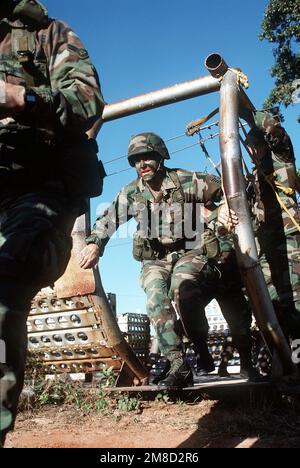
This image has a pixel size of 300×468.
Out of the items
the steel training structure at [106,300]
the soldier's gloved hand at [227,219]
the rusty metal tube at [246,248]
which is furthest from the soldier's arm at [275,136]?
the soldier's gloved hand at [227,219]

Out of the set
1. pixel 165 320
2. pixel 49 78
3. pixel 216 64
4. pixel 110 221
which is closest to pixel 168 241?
pixel 110 221

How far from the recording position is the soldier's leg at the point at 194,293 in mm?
3904

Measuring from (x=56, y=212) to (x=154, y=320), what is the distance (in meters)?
2.30

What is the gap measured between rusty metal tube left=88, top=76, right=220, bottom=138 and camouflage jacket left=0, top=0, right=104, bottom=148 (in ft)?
7.12

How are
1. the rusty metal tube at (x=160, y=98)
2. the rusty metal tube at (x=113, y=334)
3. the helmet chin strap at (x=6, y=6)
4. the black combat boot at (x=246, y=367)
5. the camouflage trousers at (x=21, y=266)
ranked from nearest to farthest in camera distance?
the camouflage trousers at (x=21, y=266) → the helmet chin strap at (x=6, y=6) → the rusty metal tube at (x=160, y=98) → the black combat boot at (x=246, y=367) → the rusty metal tube at (x=113, y=334)

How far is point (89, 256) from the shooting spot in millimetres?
4035

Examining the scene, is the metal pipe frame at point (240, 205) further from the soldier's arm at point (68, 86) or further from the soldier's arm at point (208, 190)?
the soldier's arm at point (68, 86)

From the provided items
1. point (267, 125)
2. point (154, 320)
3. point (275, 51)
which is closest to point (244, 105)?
point (267, 125)

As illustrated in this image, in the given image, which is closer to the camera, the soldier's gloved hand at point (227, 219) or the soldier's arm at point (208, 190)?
the soldier's gloved hand at point (227, 219)

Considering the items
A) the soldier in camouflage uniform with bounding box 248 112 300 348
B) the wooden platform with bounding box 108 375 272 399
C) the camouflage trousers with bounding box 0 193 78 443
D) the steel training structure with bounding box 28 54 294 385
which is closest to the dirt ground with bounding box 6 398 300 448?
the wooden platform with bounding box 108 375 272 399

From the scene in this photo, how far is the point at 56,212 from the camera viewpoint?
6.02 feet

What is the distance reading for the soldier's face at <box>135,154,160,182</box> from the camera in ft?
14.7

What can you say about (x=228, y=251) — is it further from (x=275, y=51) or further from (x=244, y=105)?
(x=275, y=51)

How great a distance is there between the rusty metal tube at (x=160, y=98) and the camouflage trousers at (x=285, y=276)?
58.2 inches
